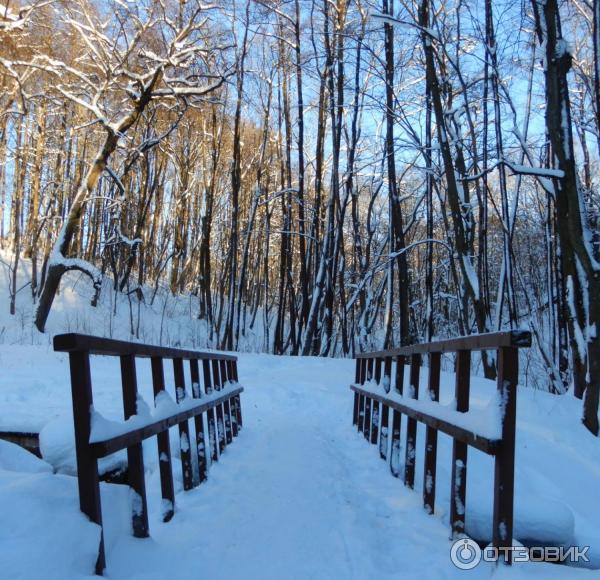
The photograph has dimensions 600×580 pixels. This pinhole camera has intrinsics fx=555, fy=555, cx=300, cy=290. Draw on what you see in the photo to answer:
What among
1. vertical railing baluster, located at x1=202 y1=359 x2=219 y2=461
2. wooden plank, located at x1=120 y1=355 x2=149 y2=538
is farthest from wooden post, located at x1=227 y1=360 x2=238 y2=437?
wooden plank, located at x1=120 y1=355 x2=149 y2=538

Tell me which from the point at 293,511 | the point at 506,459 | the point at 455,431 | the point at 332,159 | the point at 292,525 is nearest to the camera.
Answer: the point at 506,459

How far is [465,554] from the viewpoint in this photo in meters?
2.40

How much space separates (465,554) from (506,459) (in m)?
0.58

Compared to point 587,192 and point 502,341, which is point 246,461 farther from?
point 587,192

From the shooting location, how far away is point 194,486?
3.56 m

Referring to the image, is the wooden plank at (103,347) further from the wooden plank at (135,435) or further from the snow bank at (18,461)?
the snow bank at (18,461)

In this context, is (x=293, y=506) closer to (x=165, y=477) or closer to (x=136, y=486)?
(x=165, y=477)

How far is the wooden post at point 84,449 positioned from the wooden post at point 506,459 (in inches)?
57.9

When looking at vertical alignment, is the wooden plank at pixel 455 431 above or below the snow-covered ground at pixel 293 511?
above

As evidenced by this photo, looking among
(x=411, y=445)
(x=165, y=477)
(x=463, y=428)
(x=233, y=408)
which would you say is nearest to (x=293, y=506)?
(x=165, y=477)

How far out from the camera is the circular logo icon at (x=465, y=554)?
232 cm

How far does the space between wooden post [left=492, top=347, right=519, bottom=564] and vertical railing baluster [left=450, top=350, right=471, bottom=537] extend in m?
0.46

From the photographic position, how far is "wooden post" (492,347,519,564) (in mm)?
2115

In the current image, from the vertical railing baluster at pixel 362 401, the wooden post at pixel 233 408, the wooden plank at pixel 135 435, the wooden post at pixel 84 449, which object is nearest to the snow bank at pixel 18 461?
the wooden plank at pixel 135 435
